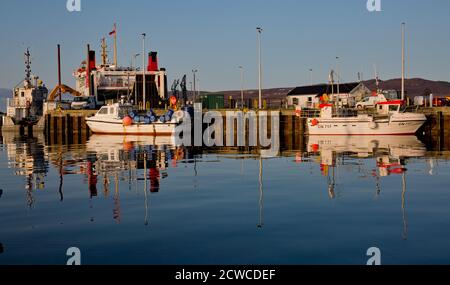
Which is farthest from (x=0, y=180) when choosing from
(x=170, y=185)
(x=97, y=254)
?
(x=97, y=254)

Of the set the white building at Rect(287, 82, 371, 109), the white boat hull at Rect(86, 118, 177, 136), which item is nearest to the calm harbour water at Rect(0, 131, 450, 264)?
the white boat hull at Rect(86, 118, 177, 136)

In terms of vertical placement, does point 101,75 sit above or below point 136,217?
above

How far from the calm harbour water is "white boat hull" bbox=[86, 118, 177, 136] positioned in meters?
34.5

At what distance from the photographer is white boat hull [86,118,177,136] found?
6019 cm

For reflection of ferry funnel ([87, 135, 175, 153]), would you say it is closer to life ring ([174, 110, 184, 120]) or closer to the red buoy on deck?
A: life ring ([174, 110, 184, 120])

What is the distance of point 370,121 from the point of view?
57938 millimetres

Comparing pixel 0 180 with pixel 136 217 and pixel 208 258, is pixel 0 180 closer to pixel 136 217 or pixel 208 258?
pixel 136 217

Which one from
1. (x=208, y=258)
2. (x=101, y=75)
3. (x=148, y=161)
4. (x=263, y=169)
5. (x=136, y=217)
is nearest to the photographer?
(x=208, y=258)

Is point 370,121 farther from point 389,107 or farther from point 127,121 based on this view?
point 127,121

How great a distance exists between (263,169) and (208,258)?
15.3 m

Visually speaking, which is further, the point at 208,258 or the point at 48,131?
the point at 48,131
